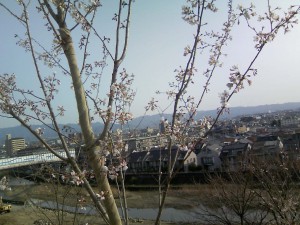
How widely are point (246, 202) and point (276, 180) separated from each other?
3.81ft

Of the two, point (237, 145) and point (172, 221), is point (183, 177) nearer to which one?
point (237, 145)

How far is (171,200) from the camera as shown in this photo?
1069 inches

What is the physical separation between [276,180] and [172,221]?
11.0 metres

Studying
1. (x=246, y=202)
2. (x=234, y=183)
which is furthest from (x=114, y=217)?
(x=234, y=183)

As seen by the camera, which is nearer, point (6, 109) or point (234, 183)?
point (6, 109)

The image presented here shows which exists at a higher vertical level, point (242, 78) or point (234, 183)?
point (242, 78)

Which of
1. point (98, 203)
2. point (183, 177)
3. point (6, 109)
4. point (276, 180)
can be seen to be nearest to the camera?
point (98, 203)

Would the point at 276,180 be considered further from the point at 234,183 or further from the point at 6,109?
the point at 6,109

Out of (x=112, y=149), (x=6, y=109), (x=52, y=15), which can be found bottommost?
(x=112, y=149)

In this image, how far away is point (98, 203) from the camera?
1.95 metres

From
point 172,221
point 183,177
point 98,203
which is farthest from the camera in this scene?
point 183,177

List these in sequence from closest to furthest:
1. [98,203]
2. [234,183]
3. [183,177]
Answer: [98,203]
[234,183]
[183,177]

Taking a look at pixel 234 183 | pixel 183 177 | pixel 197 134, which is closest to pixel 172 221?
pixel 234 183

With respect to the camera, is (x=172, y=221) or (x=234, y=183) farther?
(x=172, y=221)
